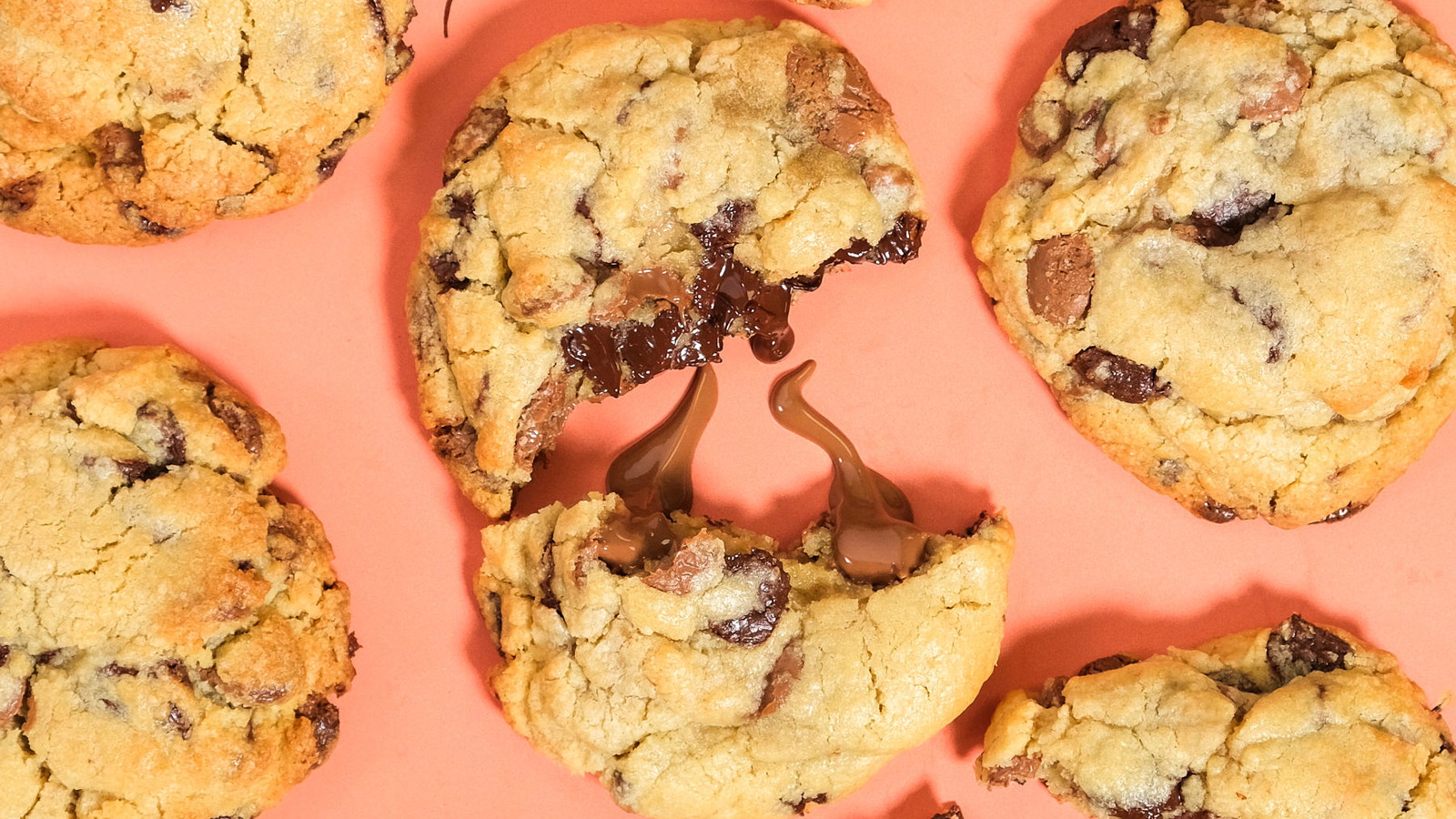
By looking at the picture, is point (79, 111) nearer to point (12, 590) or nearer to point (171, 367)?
point (171, 367)

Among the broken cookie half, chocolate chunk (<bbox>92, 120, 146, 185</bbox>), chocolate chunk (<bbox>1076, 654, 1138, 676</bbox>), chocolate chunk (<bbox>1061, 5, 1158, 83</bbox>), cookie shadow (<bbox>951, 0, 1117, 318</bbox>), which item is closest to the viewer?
Answer: chocolate chunk (<bbox>92, 120, 146, 185</bbox>)

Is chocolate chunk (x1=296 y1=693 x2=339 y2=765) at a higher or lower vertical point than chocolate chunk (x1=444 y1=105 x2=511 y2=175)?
lower

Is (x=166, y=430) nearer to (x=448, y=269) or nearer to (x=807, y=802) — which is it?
(x=448, y=269)

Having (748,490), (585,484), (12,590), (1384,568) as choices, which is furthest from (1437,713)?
(12,590)

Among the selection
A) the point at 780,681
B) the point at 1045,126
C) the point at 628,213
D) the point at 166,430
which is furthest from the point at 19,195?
the point at 1045,126

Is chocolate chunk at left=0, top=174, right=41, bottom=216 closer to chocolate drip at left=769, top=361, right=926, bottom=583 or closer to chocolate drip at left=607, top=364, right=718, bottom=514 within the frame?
chocolate drip at left=607, top=364, right=718, bottom=514

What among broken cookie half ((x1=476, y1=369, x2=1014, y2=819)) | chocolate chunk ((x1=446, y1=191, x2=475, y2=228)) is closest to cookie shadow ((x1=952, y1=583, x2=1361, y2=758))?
broken cookie half ((x1=476, y1=369, x2=1014, y2=819))
